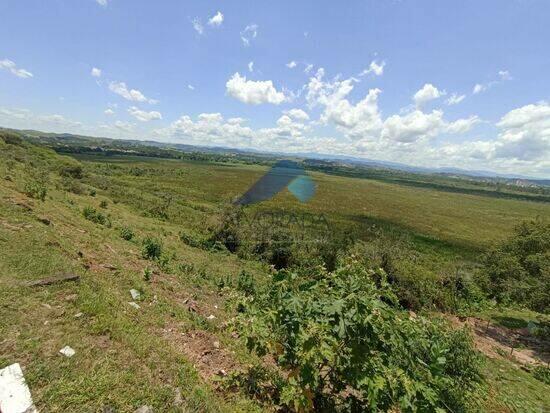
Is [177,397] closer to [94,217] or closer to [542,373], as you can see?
[542,373]

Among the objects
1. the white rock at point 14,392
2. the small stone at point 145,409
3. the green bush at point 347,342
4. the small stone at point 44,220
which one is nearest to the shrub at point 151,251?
the small stone at point 44,220

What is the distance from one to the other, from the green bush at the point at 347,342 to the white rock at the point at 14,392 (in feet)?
8.97

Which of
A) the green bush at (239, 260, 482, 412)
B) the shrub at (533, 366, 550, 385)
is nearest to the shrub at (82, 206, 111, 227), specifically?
the green bush at (239, 260, 482, 412)

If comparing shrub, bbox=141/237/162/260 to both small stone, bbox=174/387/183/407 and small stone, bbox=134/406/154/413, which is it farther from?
small stone, bbox=134/406/154/413

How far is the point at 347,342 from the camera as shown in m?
4.03

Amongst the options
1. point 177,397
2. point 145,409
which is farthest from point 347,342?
point 145,409

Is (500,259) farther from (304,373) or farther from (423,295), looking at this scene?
(304,373)

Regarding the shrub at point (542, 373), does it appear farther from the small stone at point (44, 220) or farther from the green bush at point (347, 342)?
the small stone at point (44, 220)

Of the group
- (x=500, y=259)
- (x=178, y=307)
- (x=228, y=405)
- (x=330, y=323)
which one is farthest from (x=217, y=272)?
(x=500, y=259)

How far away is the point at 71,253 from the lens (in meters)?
9.18

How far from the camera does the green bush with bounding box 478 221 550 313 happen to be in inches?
594

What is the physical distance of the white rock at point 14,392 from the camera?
142 inches

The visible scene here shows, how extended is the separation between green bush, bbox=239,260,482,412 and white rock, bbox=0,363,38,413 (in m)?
2.73

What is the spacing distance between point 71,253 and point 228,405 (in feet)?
23.7
